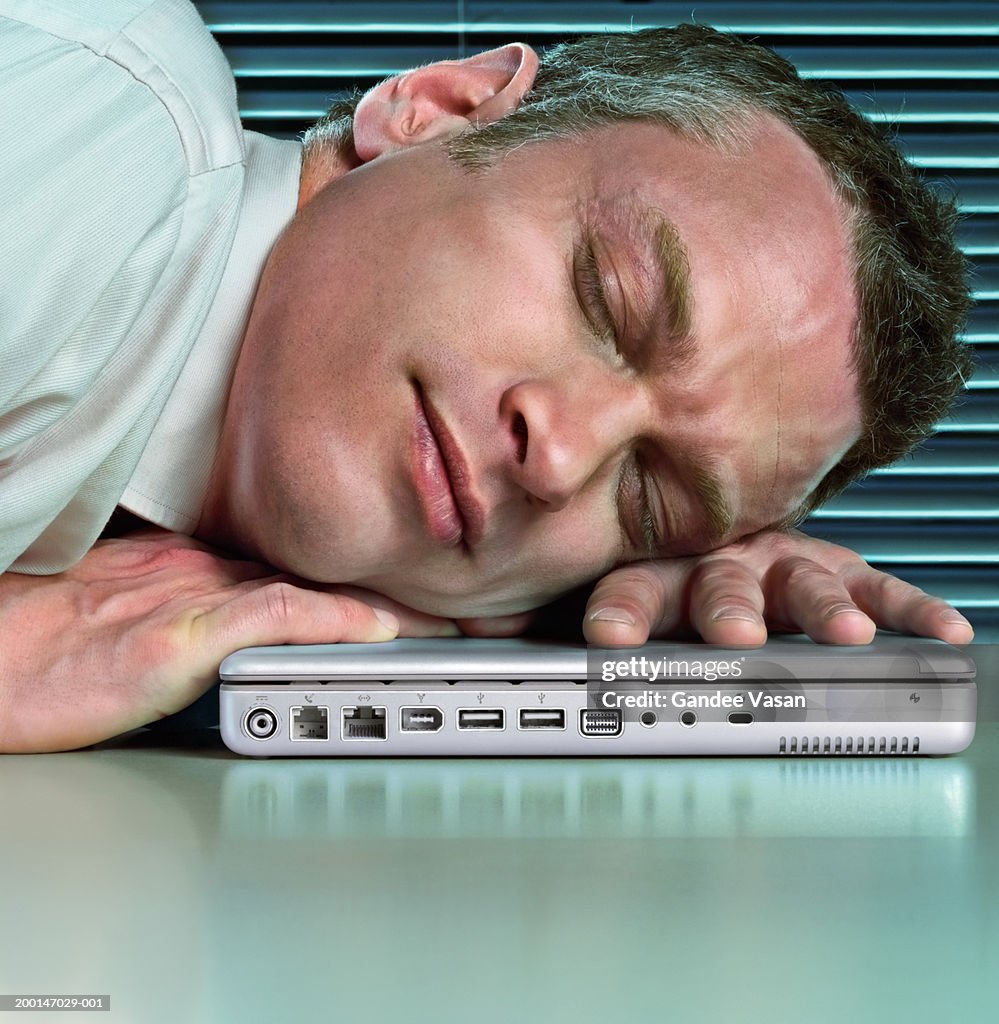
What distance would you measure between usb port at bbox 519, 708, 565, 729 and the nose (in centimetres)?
20

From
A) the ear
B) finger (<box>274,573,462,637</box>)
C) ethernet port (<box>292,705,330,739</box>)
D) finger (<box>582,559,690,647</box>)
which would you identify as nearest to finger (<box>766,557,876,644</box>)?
finger (<box>582,559,690,647</box>)

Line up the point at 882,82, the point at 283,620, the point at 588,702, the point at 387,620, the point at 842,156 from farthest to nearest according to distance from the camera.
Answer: the point at 882,82 → the point at 842,156 → the point at 387,620 → the point at 283,620 → the point at 588,702

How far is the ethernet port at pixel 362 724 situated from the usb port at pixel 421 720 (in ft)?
0.06

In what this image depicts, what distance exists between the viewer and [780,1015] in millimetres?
442

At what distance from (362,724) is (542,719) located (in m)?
0.15

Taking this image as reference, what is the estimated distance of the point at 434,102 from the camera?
136 cm

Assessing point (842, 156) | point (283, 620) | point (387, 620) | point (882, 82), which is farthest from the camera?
point (882, 82)

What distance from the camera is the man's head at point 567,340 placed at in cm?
105

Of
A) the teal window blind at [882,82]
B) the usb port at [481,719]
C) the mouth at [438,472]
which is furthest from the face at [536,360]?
the teal window blind at [882,82]

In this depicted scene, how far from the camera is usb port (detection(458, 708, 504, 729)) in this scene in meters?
0.94

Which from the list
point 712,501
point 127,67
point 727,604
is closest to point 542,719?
point 727,604

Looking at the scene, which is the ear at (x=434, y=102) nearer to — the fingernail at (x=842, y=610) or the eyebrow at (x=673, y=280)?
the eyebrow at (x=673, y=280)

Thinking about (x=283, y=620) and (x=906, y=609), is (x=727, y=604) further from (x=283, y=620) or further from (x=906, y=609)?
(x=283, y=620)

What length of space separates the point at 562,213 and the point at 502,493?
0.27 meters
